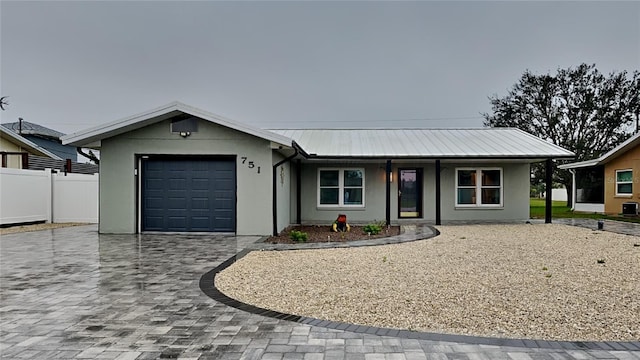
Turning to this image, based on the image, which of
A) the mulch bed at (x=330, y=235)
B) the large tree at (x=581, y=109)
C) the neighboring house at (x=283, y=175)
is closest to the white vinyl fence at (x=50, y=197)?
the neighboring house at (x=283, y=175)

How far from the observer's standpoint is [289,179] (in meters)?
13.8

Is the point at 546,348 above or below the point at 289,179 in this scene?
below

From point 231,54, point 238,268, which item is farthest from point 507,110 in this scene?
point 238,268

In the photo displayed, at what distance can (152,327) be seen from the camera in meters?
3.83

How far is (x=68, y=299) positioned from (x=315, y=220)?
10.4 meters

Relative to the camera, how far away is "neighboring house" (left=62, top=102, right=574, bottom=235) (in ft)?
35.8

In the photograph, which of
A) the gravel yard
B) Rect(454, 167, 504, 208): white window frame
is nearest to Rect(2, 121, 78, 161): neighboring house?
Rect(454, 167, 504, 208): white window frame

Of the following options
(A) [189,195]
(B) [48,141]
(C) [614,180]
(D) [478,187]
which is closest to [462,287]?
(A) [189,195]

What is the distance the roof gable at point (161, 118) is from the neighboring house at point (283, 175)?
1.0 inches

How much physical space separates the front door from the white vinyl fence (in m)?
11.4

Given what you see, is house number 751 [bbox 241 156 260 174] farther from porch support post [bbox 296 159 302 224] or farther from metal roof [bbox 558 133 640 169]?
metal roof [bbox 558 133 640 169]

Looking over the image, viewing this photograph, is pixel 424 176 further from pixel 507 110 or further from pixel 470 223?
pixel 507 110

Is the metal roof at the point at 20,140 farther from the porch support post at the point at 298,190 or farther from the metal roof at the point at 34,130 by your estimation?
the porch support post at the point at 298,190

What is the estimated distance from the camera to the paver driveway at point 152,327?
3.23m
